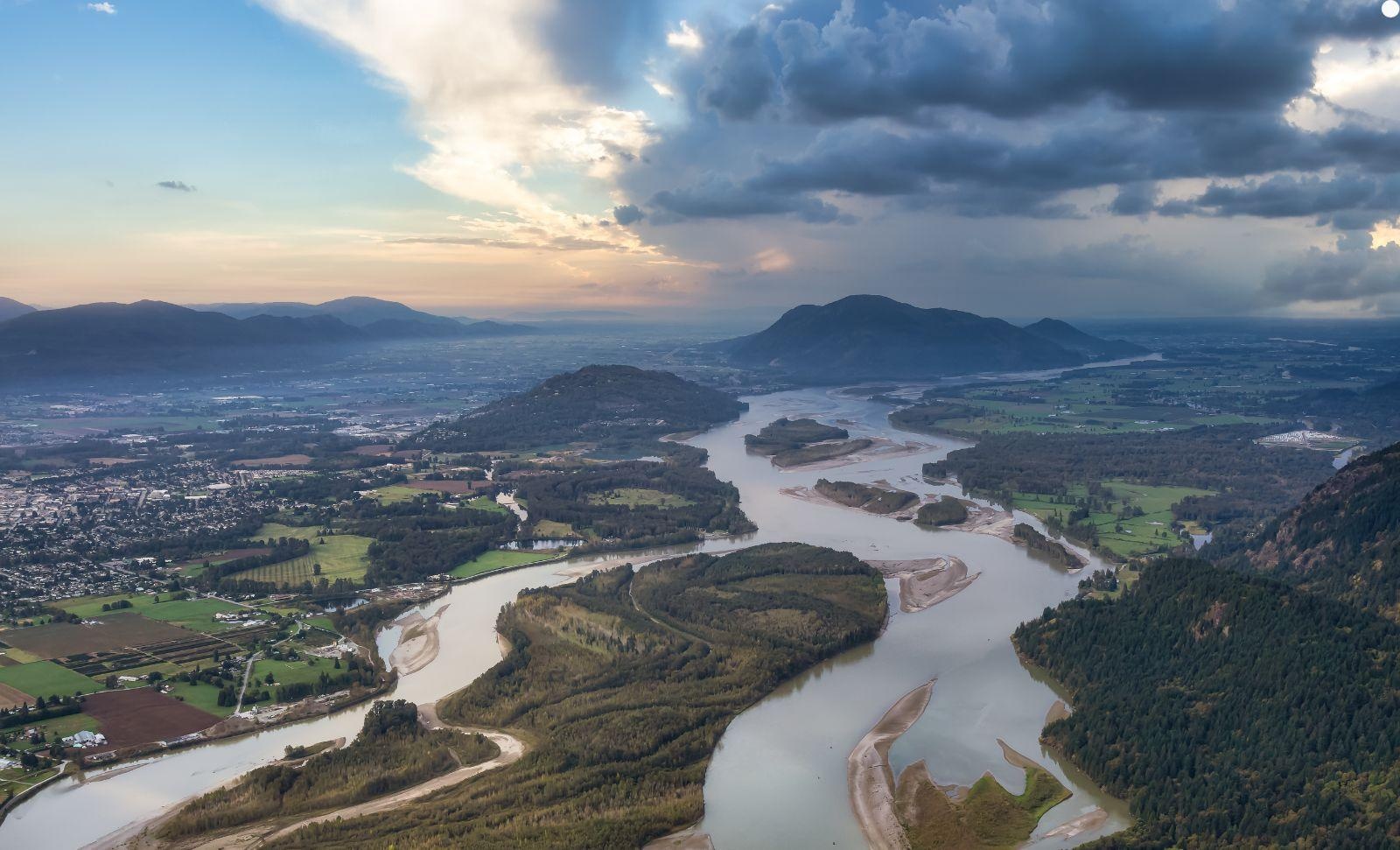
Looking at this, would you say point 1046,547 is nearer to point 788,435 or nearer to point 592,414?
point 788,435

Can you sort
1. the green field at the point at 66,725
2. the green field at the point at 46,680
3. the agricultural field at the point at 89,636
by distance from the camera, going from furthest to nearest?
the agricultural field at the point at 89,636 → the green field at the point at 46,680 → the green field at the point at 66,725

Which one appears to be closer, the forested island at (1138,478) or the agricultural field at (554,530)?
the agricultural field at (554,530)

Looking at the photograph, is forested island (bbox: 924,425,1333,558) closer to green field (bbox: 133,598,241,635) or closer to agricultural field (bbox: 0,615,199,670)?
green field (bbox: 133,598,241,635)

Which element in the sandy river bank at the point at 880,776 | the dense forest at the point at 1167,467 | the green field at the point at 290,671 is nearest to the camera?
the sandy river bank at the point at 880,776

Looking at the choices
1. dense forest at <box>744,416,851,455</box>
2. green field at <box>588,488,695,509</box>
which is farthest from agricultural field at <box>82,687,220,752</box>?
dense forest at <box>744,416,851,455</box>

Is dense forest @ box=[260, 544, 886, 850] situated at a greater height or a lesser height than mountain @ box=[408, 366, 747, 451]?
lesser

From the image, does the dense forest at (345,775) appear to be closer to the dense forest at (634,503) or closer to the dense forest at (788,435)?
the dense forest at (634,503)

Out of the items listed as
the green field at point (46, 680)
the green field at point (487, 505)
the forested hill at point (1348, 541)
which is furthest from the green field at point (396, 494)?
the forested hill at point (1348, 541)
